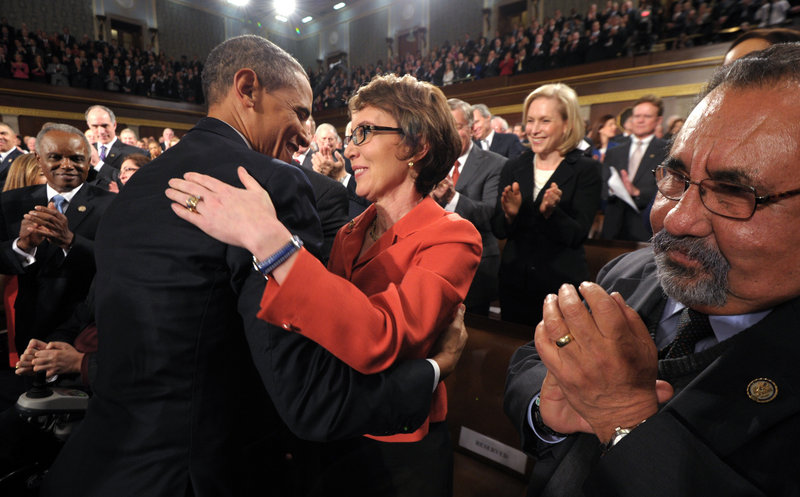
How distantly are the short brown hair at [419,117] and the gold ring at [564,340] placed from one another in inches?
35.6

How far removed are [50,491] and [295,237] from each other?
2.88ft

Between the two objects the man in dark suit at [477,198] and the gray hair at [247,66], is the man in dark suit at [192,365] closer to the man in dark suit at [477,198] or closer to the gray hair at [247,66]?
the gray hair at [247,66]

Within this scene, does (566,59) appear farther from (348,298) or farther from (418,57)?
(348,298)

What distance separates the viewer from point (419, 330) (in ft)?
3.49

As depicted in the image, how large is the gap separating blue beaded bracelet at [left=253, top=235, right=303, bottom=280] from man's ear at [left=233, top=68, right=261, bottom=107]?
24.8 inches

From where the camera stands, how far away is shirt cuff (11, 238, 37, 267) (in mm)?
2256

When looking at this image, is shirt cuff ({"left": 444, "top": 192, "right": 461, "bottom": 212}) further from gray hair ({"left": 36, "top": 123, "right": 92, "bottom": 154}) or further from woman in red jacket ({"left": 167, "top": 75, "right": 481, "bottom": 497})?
gray hair ({"left": 36, "top": 123, "right": 92, "bottom": 154})

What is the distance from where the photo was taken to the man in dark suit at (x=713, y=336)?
2.28 ft

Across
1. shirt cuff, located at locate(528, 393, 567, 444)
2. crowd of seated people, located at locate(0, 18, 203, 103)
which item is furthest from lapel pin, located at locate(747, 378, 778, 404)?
crowd of seated people, located at locate(0, 18, 203, 103)

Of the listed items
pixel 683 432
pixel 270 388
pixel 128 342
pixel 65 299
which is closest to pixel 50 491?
pixel 128 342

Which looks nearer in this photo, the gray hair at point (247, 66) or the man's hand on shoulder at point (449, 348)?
the man's hand on shoulder at point (449, 348)

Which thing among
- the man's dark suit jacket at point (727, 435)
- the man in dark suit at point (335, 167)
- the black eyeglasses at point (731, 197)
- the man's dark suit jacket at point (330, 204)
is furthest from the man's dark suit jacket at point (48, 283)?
the black eyeglasses at point (731, 197)

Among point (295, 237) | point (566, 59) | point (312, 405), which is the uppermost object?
point (566, 59)

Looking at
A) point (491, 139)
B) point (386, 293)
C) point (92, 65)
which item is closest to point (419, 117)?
point (386, 293)
